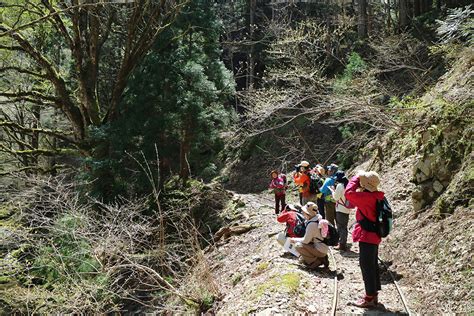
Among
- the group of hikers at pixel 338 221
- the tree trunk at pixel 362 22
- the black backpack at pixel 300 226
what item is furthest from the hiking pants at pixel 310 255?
the tree trunk at pixel 362 22

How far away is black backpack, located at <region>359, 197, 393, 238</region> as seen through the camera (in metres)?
5.68

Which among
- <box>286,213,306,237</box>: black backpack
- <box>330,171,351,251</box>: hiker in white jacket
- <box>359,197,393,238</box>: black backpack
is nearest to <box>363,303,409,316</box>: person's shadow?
<box>359,197,393,238</box>: black backpack

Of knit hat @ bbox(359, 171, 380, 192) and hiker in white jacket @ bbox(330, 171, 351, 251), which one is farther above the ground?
knit hat @ bbox(359, 171, 380, 192)

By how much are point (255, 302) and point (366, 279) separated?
173cm

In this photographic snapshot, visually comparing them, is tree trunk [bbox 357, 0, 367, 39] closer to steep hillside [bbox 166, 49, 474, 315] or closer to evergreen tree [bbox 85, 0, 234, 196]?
evergreen tree [bbox 85, 0, 234, 196]

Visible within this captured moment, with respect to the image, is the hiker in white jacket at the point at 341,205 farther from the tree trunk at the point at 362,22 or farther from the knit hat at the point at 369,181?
the tree trunk at the point at 362,22

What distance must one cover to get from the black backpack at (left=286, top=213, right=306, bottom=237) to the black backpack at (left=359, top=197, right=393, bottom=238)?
2.09m

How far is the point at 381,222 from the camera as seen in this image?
18.6 feet

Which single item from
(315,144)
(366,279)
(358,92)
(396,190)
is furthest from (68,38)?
(315,144)

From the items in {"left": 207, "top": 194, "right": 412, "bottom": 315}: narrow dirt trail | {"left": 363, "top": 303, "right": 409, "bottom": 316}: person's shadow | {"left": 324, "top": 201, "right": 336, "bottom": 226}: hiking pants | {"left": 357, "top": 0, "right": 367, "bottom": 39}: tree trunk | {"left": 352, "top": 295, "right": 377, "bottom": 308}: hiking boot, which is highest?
{"left": 357, "top": 0, "right": 367, "bottom": 39}: tree trunk

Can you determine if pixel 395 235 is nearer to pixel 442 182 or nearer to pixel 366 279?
pixel 442 182

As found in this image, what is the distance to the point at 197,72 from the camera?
53.8 ft

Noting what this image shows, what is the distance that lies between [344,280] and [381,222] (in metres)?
1.90

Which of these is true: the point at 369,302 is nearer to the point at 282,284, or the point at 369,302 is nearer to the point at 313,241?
A: the point at 282,284
